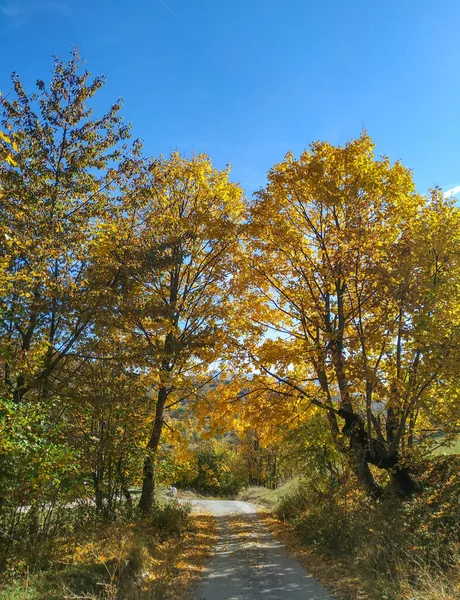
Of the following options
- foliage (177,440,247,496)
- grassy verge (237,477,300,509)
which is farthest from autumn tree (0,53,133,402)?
foliage (177,440,247,496)

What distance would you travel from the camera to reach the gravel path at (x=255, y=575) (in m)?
7.55

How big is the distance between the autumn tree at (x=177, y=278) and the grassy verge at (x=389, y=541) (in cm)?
574

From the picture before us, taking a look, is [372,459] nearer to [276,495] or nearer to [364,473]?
[364,473]

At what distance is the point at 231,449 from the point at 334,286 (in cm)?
4853

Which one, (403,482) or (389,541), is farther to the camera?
(403,482)

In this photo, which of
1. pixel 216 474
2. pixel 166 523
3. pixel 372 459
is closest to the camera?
pixel 372 459

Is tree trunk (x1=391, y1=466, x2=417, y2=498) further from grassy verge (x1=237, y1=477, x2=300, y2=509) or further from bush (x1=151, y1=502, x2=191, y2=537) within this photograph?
grassy verge (x1=237, y1=477, x2=300, y2=509)

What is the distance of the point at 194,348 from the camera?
1179cm

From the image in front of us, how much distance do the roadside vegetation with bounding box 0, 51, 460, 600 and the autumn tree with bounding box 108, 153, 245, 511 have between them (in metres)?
0.09

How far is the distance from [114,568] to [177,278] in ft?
30.1

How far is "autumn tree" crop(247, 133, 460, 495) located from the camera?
923 cm

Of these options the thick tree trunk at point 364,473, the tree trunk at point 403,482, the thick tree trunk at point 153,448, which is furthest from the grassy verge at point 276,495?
the tree trunk at point 403,482

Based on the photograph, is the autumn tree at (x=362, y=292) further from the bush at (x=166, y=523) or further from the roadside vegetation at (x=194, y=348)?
the bush at (x=166, y=523)

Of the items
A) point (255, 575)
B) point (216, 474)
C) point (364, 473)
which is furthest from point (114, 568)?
point (216, 474)
